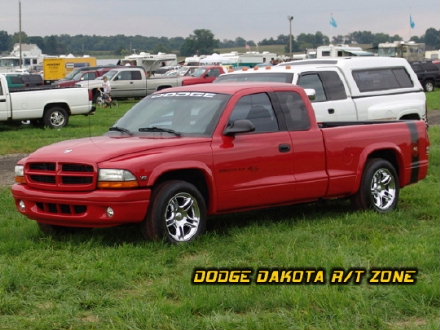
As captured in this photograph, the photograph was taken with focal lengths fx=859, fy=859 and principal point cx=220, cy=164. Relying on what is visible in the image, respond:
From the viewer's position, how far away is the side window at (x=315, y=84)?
14.1 m

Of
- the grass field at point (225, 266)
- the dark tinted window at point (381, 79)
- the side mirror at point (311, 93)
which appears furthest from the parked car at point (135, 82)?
the grass field at point (225, 266)

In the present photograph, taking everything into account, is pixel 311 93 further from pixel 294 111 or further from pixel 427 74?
pixel 427 74

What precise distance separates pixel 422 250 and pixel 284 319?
Result: 2359mm

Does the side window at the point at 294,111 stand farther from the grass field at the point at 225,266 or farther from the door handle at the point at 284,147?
the grass field at the point at 225,266

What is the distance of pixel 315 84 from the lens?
14336 mm

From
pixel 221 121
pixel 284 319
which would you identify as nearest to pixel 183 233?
pixel 221 121

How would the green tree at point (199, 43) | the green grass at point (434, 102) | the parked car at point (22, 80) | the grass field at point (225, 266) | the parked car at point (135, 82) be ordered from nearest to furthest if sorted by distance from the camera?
1. the grass field at point (225, 266)
2. the green grass at point (434, 102)
3. the parked car at point (135, 82)
4. the parked car at point (22, 80)
5. the green tree at point (199, 43)

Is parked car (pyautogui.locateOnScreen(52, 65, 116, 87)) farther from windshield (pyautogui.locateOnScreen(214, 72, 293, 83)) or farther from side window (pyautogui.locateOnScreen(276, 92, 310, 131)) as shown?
side window (pyautogui.locateOnScreen(276, 92, 310, 131))

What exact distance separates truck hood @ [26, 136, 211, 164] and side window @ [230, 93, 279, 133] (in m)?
0.65

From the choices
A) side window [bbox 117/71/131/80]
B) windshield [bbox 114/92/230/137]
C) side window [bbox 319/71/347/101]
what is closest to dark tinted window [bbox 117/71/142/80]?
side window [bbox 117/71/131/80]

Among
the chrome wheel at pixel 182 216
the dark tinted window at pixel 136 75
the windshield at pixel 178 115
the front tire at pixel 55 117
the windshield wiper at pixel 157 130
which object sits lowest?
the chrome wheel at pixel 182 216

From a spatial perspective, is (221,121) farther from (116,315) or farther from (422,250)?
(116,315)

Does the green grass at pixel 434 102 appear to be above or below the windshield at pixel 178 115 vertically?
below

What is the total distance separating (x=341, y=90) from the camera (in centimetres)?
Result: 1463
